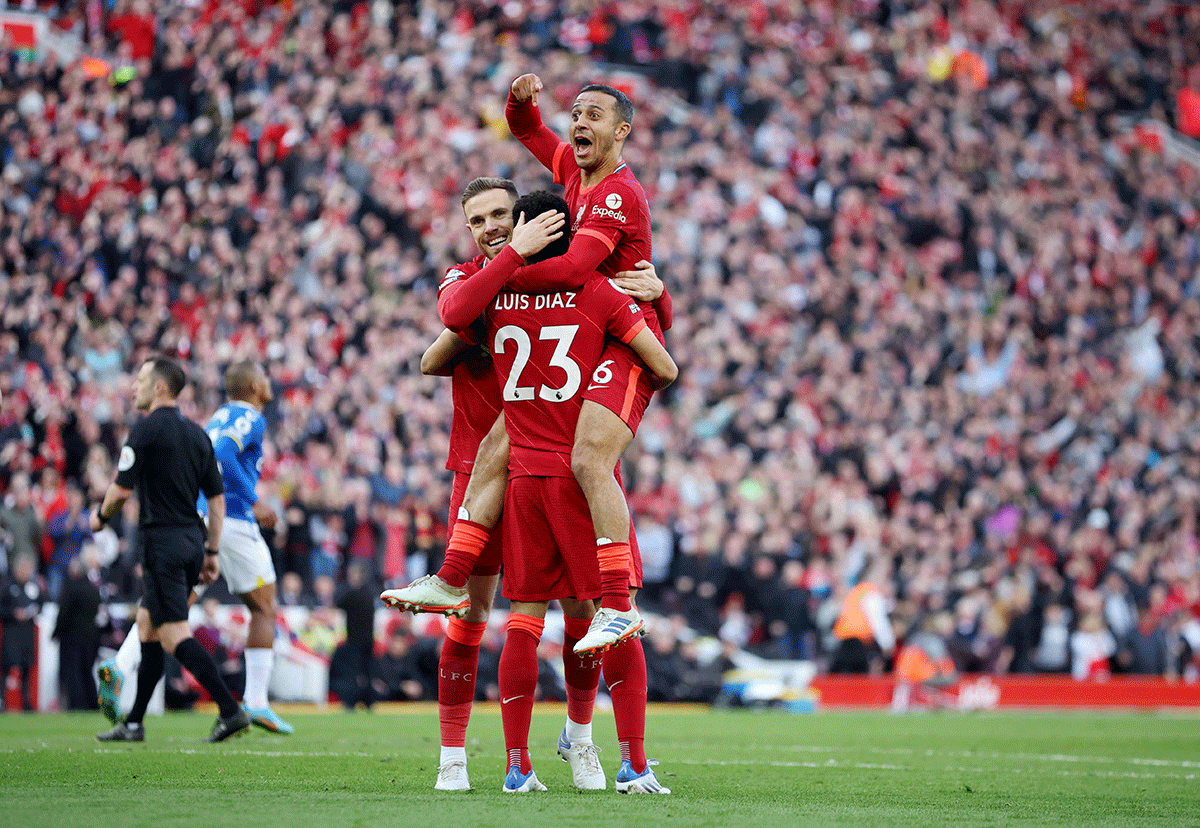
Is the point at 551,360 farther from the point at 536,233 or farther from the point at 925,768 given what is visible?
the point at 925,768

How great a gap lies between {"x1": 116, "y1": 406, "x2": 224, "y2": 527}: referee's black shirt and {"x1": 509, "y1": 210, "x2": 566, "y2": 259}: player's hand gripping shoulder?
337cm

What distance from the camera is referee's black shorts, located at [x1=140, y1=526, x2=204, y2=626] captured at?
8.36 m

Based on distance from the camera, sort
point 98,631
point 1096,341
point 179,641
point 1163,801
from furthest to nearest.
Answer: point 1096,341, point 98,631, point 179,641, point 1163,801

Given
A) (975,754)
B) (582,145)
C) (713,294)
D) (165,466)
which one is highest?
(713,294)

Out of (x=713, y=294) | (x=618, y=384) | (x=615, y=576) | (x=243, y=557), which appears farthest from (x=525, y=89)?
(x=713, y=294)

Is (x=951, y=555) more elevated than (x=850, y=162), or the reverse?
(x=850, y=162)

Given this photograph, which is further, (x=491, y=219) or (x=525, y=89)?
(x=525, y=89)

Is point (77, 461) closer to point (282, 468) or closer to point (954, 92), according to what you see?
point (282, 468)

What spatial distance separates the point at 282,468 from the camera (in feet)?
52.8

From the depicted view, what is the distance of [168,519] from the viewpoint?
848 centimetres

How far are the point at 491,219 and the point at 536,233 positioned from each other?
1.61 feet

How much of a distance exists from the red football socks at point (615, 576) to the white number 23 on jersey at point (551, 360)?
0.67 metres

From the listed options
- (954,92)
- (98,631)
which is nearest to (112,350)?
(98,631)

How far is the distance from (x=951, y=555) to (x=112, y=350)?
1129 cm
